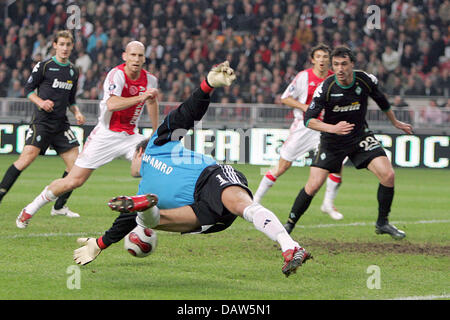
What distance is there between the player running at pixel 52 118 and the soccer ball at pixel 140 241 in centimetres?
389

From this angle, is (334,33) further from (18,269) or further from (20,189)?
(18,269)

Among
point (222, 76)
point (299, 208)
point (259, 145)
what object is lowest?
point (259, 145)

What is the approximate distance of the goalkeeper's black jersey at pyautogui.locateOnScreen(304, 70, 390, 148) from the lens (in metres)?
8.80

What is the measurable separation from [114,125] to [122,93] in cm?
44

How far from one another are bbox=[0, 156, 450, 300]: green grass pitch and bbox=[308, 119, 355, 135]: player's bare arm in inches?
47.7

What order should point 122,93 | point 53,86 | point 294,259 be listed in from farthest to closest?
point 53,86 → point 122,93 → point 294,259

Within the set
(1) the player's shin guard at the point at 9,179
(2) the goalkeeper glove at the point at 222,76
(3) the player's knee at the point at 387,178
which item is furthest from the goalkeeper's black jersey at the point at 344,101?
(1) the player's shin guard at the point at 9,179

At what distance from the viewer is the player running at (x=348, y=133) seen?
8758 mm

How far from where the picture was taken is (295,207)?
912 centimetres

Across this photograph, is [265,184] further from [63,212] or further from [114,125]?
[63,212]

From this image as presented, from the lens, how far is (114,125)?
9.70 m

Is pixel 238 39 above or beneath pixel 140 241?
above

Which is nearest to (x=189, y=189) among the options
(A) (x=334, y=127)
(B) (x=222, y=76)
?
(B) (x=222, y=76)

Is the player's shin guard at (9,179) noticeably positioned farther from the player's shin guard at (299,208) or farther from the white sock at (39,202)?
the player's shin guard at (299,208)
